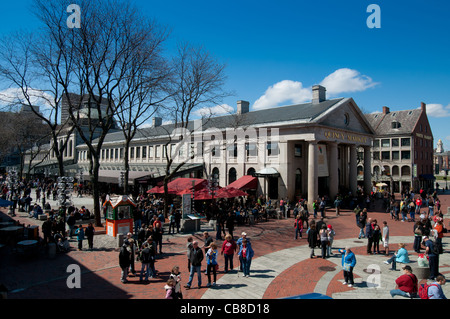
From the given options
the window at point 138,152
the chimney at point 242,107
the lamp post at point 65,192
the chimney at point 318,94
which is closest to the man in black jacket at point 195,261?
the lamp post at point 65,192

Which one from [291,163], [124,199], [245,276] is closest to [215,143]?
[291,163]

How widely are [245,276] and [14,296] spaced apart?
747cm

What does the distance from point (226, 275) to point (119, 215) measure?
9.17 m

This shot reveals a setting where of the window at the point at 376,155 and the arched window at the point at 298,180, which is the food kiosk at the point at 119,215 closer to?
the arched window at the point at 298,180

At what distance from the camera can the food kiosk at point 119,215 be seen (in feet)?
58.4

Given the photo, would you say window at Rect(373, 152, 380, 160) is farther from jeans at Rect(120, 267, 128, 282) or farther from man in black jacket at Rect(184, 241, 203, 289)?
jeans at Rect(120, 267, 128, 282)

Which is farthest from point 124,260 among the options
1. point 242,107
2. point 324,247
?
point 242,107

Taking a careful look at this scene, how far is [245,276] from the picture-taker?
11219 mm

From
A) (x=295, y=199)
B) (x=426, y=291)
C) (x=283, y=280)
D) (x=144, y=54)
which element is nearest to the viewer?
(x=426, y=291)

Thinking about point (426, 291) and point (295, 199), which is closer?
point (426, 291)

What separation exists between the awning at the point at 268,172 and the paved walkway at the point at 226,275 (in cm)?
1534

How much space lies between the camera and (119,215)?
59.1ft

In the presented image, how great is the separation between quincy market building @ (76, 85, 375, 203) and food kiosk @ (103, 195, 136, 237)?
35.6 feet
